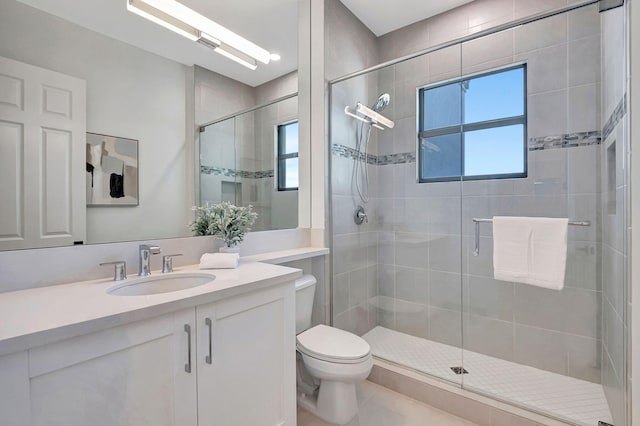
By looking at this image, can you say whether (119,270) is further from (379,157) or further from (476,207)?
(476,207)

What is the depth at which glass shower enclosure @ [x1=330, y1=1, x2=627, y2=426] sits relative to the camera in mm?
1729

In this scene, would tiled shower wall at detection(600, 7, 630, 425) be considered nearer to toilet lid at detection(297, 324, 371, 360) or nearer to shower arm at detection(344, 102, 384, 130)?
toilet lid at detection(297, 324, 371, 360)

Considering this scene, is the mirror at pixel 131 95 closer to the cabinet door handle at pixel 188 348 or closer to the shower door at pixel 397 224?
the cabinet door handle at pixel 188 348

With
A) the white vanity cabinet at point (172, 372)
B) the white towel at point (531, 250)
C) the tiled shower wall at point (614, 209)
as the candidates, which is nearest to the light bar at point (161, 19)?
the white vanity cabinet at point (172, 372)

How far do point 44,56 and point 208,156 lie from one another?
73 cm

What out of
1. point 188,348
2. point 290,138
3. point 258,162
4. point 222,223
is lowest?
point 188,348

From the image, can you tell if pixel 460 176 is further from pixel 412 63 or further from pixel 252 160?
pixel 252 160

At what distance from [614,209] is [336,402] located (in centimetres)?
171

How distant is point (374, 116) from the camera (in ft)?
8.18

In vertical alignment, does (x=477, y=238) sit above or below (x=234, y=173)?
below

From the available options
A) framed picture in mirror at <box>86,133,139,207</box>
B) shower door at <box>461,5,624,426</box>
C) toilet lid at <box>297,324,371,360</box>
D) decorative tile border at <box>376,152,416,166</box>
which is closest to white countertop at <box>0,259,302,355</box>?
framed picture in mirror at <box>86,133,139,207</box>

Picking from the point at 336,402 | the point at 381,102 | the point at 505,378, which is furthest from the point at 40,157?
the point at 505,378

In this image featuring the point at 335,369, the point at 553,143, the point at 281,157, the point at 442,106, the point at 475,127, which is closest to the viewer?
the point at 335,369

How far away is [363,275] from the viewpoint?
2525mm
